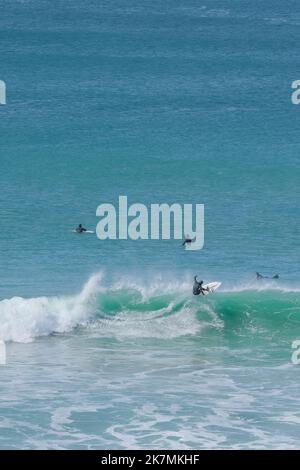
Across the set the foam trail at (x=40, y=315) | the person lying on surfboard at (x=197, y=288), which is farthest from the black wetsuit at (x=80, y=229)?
the person lying on surfboard at (x=197, y=288)

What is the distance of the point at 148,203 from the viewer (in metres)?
76.1

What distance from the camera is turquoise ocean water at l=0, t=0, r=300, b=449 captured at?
51.0m

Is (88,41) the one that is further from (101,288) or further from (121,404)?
(121,404)

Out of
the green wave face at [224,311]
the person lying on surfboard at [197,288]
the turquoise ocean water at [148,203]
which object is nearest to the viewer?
the turquoise ocean water at [148,203]

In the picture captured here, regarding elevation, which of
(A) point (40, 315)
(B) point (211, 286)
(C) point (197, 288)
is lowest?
(A) point (40, 315)

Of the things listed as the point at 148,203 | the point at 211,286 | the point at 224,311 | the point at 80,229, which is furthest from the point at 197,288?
the point at 148,203

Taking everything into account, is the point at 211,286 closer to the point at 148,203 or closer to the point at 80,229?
the point at 80,229

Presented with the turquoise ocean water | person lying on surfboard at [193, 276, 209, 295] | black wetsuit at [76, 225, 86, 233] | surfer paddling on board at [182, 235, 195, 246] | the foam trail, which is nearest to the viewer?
the turquoise ocean water

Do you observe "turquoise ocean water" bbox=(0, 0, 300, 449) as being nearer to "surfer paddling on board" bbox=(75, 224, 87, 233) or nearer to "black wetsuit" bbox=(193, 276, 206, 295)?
"surfer paddling on board" bbox=(75, 224, 87, 233)

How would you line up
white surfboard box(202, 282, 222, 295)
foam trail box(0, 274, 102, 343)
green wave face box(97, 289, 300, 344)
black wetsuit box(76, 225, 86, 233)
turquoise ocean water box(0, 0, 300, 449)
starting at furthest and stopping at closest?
black wetsuit box(76, 225, 86, 233), white surfboard box(202, 282, 222, 295), green wave face box(97, 289, 300, 344), foam trail box(0, 274, 102, 343), turquoise ocean water box(0, 0, 300, 449)

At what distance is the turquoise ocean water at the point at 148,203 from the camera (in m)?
51.0

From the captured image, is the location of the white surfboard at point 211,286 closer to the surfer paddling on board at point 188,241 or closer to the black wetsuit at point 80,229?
the surfer paddling on board at point 188,241

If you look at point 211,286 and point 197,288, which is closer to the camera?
point 197,288

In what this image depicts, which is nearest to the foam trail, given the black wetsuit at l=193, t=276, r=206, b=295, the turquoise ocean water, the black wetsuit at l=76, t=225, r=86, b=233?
the turquoise ocean water
